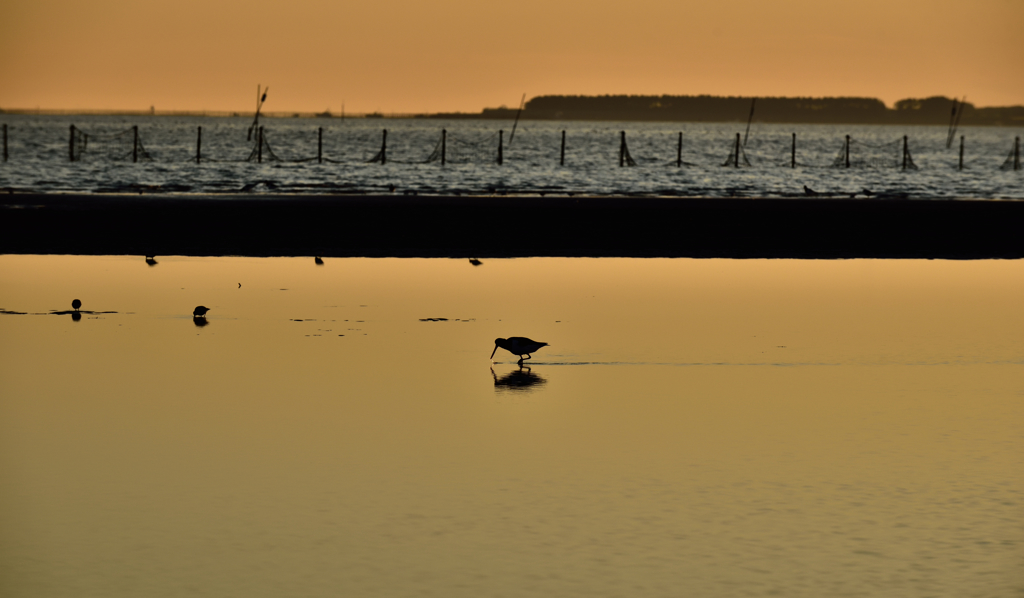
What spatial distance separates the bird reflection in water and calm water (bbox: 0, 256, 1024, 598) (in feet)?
0.14

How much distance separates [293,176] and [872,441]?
65711 millimetres

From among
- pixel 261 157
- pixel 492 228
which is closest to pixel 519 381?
pixel 492 228

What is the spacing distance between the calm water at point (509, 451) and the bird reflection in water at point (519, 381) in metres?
0.04

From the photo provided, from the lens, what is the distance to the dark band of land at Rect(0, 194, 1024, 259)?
1011 inches

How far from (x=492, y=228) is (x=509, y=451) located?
21597mm

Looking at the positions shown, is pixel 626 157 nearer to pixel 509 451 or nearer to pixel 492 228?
pixel 492 228

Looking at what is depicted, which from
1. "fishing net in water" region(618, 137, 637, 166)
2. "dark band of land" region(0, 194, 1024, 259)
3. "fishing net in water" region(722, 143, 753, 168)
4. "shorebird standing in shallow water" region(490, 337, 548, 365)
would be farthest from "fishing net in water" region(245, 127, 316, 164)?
"shorebird standing in shallow water" region(490, 337, 548, 365)

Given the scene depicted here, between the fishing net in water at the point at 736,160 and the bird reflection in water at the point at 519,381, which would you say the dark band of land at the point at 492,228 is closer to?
the bird reflection in water at the point at 519,381

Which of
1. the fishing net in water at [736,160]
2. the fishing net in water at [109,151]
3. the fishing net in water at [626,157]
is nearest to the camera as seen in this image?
the fishing net in water at [626,157]

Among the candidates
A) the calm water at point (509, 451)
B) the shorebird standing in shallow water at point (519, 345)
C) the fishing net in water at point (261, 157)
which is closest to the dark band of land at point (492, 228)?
the calm water at point (509, 451)

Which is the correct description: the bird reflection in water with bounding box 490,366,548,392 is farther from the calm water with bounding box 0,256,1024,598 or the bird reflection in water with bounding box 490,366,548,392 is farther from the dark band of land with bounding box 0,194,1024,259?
the dark band of land with bounding box 0,194,1024,259

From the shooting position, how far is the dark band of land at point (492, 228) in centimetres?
2569

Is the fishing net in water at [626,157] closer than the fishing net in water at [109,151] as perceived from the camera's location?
Yes

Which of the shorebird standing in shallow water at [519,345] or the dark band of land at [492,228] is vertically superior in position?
the dark band of land at [492,228]
